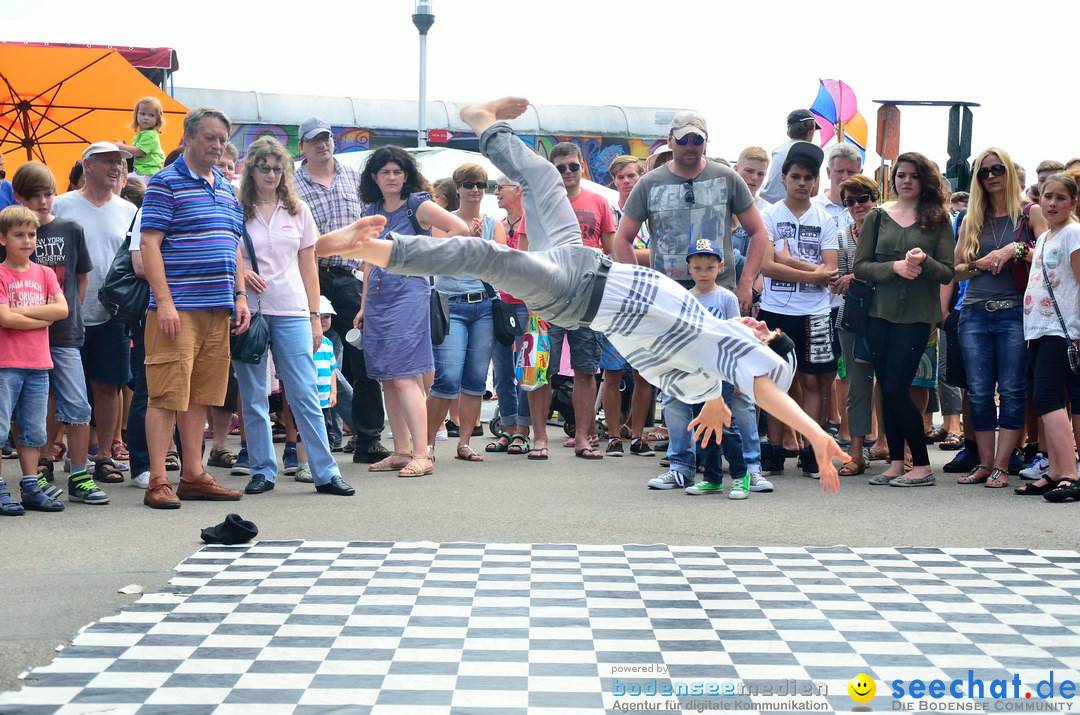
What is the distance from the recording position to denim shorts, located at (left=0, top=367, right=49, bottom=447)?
21.0ft

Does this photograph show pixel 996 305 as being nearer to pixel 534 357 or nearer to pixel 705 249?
pixel 705 249

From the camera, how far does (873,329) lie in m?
7.74

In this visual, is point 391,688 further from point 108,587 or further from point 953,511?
point 953,511

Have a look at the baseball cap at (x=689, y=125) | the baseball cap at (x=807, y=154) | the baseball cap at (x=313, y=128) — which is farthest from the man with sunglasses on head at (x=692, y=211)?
the baseball cap at (x=313, y=128)

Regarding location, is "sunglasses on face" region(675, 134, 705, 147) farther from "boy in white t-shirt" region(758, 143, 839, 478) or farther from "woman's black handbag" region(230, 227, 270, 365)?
"woman's black handbag" region(230, 227, 270, 365)

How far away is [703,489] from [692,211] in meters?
1.75

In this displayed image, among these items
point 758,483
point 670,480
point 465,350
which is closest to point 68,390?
point 465,350

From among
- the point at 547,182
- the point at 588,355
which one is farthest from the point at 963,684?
the point at 588,355

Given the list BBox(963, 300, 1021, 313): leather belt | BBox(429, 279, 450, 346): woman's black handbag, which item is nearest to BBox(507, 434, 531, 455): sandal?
BBox(429, 279, 450, 346): woman's black handbag

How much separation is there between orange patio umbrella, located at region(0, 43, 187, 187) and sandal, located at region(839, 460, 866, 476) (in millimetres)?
6417

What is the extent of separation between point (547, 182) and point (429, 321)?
2979mm

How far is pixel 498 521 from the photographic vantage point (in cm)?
624

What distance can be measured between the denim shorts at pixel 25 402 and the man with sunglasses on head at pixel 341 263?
2.17 metres

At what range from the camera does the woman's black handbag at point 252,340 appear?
272 inches
